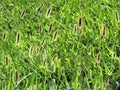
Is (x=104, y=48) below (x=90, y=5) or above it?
below

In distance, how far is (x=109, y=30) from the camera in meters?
2.88

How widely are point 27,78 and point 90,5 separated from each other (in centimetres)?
113

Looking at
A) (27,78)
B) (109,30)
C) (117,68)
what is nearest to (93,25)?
(109,30)

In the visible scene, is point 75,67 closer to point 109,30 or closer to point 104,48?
point 104,48

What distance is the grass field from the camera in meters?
2.33

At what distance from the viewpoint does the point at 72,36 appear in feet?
8.95

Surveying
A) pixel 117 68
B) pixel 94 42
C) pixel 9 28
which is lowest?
pixel 117 68

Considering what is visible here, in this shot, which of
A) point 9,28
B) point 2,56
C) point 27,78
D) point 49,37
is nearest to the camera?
point 27,78

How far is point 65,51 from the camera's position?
103 inches

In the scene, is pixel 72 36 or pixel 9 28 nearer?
pixel 72 36

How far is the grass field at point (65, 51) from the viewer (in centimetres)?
233

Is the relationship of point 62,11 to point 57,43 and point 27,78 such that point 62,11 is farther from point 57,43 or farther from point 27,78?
point 27,78

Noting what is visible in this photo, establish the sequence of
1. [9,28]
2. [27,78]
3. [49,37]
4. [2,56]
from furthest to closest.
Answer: [9,28]
[49,37]
[2,56]
[27,78]

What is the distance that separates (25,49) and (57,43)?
0.67 feet
